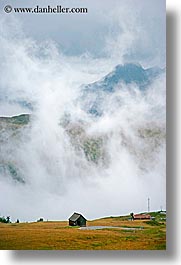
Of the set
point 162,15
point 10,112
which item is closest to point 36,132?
point 10,112

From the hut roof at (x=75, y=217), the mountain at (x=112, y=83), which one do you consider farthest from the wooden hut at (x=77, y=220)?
the mountain at (x=112, y=83)

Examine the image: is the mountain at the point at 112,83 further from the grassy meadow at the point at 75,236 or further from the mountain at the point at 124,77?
the grassy meadow at the point at 75,236

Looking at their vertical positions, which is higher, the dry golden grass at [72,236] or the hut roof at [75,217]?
the hut roof at [75,217]

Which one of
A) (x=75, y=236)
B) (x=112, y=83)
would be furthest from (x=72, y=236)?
(x=112, y=83)

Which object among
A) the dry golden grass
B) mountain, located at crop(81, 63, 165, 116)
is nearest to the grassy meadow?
the dry golden grass

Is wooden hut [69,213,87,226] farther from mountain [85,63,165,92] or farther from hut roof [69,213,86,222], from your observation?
mountain [85,63,165,92]

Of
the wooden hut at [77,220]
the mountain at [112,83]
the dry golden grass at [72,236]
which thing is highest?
the mountain at [112,83]
